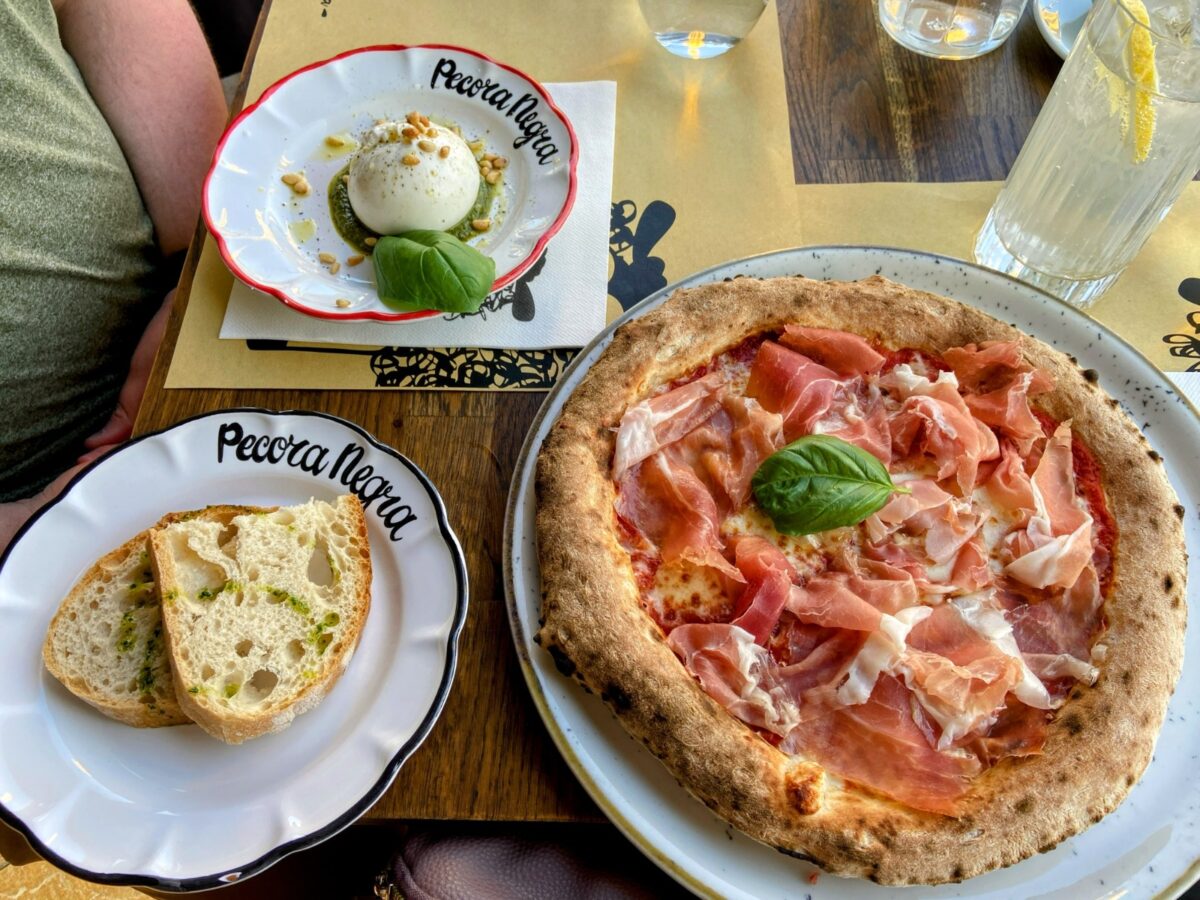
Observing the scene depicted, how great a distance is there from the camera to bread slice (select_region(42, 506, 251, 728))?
3.97 feet

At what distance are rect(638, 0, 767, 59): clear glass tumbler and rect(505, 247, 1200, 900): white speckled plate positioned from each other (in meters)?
1.21

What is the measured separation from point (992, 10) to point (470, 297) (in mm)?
1460

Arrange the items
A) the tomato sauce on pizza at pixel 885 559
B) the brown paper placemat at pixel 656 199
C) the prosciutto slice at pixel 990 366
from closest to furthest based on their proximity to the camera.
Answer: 1. the tomato sauce on pizza at pixel 885 559
2. the prosciutto slice at pixel 990 366
3. the brown paper placemat at pixel 656 199

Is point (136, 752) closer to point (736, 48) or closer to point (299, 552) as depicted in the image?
point (299, 552)

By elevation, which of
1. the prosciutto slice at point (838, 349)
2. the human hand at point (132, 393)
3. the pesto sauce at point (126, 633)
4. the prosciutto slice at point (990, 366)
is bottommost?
the human hand at point (132, 393)

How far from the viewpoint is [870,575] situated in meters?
1.32

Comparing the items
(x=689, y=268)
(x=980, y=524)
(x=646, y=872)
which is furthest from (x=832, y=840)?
(x=689, y=268)

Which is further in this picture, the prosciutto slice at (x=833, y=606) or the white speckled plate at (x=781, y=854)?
Result: the prosciutto slice at (x=833, y=606)

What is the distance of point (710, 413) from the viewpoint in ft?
4.91

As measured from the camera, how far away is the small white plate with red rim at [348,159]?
5.46 ft

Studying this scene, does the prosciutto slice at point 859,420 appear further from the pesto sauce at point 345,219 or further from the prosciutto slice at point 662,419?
the pesto sauce at point 345,219

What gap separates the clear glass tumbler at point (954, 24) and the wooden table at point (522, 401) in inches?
1.3

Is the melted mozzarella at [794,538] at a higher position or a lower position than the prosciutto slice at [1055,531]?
lower

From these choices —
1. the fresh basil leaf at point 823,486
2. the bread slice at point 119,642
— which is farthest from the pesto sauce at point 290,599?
the fresh basil leaf at point 823,486
